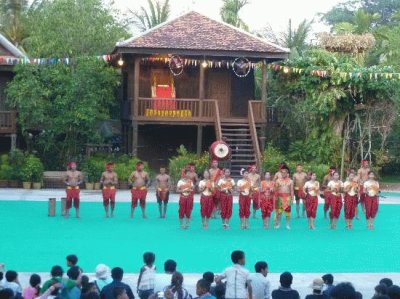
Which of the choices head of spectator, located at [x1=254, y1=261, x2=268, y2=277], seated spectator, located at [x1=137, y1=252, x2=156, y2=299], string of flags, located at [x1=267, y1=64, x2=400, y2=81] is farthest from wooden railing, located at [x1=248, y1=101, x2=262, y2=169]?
head of spectator, located at [x1=254, y1=261, x2=268, y2=277]

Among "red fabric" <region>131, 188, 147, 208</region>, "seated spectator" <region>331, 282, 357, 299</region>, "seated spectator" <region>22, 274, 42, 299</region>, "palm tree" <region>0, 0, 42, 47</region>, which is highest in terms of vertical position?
"palm tree" <region>0, 0, 42, 47</region>

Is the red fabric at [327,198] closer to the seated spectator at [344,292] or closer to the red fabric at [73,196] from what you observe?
the red fabric at [73,196]

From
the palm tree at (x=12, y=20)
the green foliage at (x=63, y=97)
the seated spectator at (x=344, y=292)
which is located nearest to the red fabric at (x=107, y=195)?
the green foliage at (x=63, y=97)

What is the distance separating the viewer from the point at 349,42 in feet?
129

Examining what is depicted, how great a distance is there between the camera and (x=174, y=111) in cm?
3400

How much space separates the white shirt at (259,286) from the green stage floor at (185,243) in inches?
202

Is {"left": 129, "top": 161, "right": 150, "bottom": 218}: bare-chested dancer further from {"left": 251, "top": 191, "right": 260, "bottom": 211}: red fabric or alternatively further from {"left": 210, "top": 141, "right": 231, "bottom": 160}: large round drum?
{"left": 210, "top": 141, "right": 231, "bottom": 160}: large round drum

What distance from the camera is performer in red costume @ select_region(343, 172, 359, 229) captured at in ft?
73.6

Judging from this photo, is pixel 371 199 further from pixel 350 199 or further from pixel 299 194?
pixel 299 194

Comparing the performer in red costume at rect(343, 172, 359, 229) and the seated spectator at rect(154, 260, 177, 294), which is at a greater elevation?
the performer in red costume at rect(343, 172, 359, 229)

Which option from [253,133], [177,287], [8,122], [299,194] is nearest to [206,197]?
[299,194]

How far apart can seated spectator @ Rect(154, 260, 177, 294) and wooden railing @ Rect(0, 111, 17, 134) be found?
2305 cm

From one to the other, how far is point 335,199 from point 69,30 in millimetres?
15888

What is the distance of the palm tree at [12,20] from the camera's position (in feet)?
143
